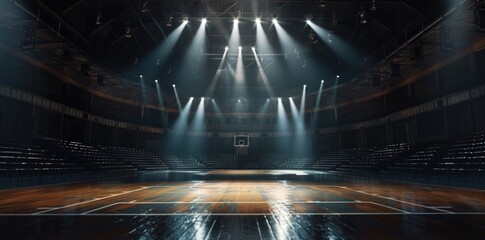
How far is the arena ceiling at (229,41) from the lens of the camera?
14805 mm

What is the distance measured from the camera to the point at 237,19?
16.6m

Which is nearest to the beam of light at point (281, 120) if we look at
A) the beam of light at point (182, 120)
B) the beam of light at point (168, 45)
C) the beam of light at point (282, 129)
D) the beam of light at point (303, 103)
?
the beam of light at point (282, 129)

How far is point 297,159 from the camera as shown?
31.0 metres

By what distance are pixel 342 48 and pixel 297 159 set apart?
1343 centimetres

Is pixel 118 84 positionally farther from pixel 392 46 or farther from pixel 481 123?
pixel 481 123

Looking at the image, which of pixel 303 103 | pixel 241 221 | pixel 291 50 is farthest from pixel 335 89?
pixel 241 221

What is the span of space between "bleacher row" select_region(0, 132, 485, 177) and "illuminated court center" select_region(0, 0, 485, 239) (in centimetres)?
14

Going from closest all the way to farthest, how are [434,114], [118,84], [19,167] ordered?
[19,167] < [434,114] < [118,84]

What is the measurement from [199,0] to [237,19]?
250 centimetres

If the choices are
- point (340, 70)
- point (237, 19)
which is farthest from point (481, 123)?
point (237, 19)

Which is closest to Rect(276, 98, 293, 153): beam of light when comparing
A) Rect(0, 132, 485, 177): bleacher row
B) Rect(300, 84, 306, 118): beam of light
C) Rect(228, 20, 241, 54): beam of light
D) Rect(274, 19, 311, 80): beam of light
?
Rect(300, 84, 306, 118): beam of light

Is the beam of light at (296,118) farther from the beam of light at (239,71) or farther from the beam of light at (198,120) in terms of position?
the beam of light at (198,120)

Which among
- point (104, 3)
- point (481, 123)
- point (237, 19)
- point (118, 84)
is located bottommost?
point (481, 123)

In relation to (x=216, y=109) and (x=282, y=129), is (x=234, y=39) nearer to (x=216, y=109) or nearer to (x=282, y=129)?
(x=216, y=109)
